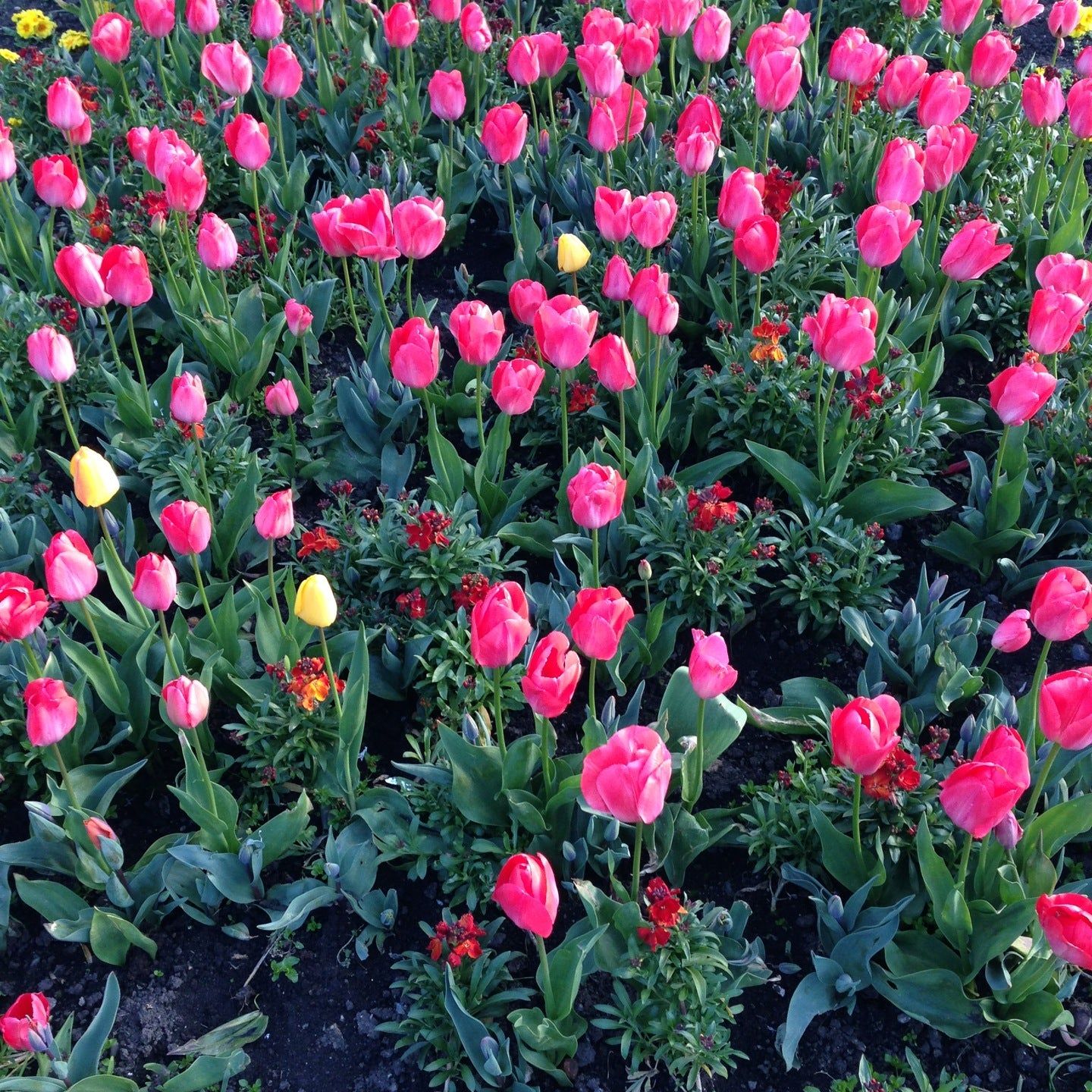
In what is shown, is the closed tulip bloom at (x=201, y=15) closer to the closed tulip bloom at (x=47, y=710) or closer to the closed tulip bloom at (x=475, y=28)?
the closed tulip bloom at (x=475, y=28)

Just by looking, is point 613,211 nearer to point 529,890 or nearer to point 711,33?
point 711,33

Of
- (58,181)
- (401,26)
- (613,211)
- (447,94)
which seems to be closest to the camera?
(613,211)

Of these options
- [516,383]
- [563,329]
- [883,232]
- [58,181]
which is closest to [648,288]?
[563,329]

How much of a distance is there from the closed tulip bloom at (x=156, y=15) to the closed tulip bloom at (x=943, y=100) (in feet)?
8.12

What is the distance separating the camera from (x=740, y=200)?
123 inches

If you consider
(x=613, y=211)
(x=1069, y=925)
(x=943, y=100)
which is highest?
(x=943, y=100)

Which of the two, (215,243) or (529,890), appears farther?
(215,243)

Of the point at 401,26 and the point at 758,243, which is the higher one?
the point at 401,26

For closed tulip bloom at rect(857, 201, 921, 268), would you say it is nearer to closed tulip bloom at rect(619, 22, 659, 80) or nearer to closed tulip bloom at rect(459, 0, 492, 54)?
closed tulip bloom at rect(619, 22, 659, 80)

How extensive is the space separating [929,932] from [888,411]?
4.79ft

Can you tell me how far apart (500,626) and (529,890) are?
46 cm

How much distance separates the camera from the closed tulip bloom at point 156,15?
3.95m

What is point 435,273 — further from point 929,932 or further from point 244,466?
point 929,932

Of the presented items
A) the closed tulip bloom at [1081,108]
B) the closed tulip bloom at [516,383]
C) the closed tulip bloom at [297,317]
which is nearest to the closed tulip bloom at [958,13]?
the closed tulip bloom at [1081,108]
